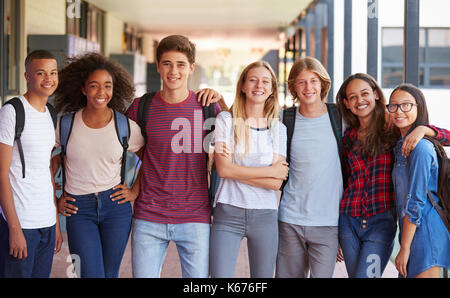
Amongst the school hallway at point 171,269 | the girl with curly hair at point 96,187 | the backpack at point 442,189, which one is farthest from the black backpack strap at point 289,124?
the school hallway at point 171,269

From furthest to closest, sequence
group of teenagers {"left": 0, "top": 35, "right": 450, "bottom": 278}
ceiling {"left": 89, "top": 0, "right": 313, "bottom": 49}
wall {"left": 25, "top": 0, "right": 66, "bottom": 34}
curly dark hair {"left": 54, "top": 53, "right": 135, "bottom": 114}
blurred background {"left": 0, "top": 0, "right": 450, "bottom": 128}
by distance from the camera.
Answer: ceiling {"left": 89, "top": 0, "right": 313, "bottom": 49} → wall {"left": 25, "top": 0, "right": 66, "bottom": 34} → blurred background {"left": 0, "top": 0, "right": 450, "bottom": 128} → curly dark hair {"left": 54, "top": 53, "right": 135, "bottom": 114} → group of teenagers {"left": 0, "top": 35, "right": 450, "bottom": 278}

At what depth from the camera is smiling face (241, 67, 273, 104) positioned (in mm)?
2393

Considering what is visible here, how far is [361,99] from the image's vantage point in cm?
245

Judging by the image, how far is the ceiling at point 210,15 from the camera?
1154 centimetres

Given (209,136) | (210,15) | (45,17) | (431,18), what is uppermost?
(210,15)

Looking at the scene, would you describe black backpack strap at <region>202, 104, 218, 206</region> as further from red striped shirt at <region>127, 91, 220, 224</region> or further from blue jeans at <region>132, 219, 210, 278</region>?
blue jeans at <region>132, 219, 210, 278</region>

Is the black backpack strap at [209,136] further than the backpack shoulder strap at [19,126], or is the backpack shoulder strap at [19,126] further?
the black backpack strap at [209,136]

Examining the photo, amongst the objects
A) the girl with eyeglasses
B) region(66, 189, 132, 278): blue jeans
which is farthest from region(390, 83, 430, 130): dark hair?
region(66, 189, 132, 278): blue jeans

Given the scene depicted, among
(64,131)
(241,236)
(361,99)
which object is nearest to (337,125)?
(361,99)

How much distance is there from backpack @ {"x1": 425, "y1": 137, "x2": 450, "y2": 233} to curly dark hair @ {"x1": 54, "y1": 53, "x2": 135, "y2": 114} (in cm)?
160

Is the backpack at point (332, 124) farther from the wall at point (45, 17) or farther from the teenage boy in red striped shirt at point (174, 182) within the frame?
the wall at point (45, 17)

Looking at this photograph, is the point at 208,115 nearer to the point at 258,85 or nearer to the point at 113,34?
the point at 258,85

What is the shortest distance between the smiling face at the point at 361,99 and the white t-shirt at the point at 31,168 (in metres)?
1.45

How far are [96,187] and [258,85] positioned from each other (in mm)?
917
